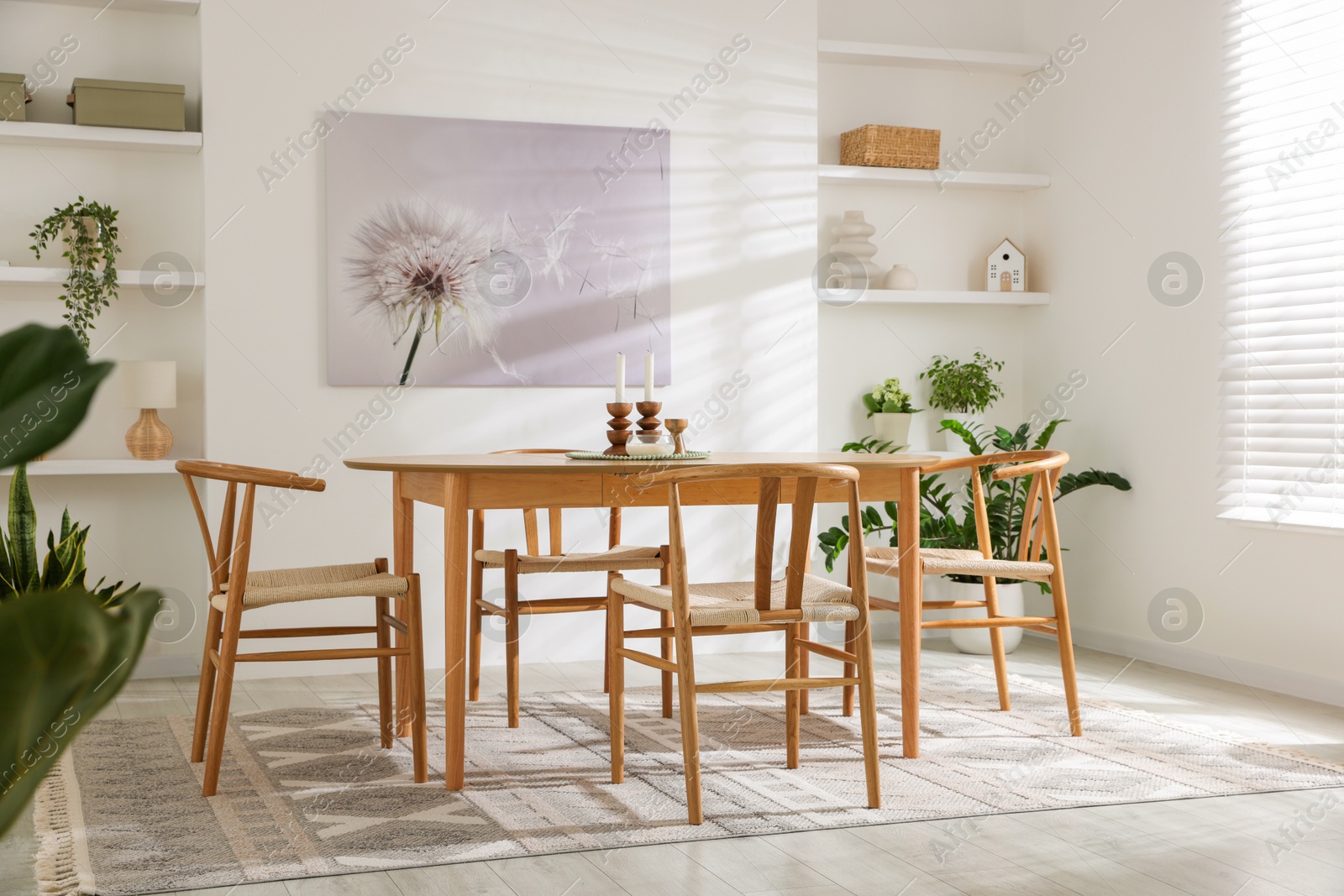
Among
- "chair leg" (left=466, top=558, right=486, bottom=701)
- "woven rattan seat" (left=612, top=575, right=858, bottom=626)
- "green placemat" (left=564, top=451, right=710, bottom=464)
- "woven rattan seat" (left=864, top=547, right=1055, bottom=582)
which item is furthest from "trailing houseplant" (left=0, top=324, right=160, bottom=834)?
"chair leg" (left=466, top=558, right=486, bottom=701)

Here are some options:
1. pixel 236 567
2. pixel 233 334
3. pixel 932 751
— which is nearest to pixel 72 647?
pixel 236 567

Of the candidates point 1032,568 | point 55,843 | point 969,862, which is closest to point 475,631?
point 55,843

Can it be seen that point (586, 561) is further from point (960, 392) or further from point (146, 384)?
point (960, 392)

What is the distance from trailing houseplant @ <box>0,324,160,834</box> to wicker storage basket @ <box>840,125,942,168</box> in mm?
5056

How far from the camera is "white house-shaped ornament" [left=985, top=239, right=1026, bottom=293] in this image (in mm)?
5340

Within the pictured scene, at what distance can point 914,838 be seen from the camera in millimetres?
2445

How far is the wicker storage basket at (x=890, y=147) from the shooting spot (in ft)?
16.6

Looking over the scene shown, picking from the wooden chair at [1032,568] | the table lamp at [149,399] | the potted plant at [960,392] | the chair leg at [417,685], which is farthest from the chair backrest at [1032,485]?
the table lamp at [149,399]

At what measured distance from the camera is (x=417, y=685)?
2.80 metres

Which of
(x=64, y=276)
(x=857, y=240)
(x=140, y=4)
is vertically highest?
(x=140, y=4)

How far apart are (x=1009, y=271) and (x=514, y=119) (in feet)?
7.51

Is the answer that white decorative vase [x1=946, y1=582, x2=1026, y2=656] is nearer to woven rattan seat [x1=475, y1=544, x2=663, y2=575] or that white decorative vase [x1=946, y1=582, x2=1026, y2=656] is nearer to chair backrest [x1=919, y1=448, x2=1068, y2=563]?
chair backrest [x1=919, y1=448, x2=1068, y2=563]

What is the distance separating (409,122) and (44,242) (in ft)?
4.23

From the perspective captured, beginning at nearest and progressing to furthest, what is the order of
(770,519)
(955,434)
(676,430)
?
(770,519) → (676,430) → (955,434)
